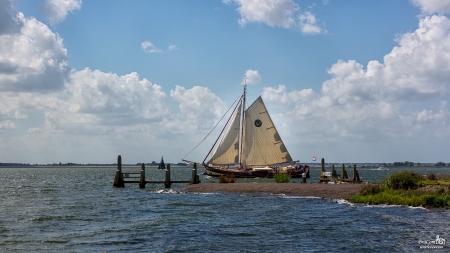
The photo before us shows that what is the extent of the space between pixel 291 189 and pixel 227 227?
15.7 metres

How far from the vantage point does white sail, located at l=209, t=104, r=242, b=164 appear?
65.8m

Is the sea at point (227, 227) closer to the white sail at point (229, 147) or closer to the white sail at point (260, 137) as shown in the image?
the white sail at point (229, 147)

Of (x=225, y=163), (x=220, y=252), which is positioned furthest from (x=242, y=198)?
(x=225, y=163)

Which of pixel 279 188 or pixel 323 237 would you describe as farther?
pixel 279 188

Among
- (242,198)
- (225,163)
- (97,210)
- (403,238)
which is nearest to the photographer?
(403,238)

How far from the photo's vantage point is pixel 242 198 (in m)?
34.0

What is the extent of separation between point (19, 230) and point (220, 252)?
35.0 ft

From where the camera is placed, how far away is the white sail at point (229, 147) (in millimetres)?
65750

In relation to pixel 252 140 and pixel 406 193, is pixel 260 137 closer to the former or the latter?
pixel 252 140

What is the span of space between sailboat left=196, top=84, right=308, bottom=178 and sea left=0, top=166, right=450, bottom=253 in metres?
33.5

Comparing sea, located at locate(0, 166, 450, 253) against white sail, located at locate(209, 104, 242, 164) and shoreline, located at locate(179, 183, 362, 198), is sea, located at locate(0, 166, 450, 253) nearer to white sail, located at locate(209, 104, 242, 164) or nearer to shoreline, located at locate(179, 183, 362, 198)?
shoreline, located at locate(179, 183, 362, 198)

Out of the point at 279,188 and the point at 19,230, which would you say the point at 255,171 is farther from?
the point at 19,230

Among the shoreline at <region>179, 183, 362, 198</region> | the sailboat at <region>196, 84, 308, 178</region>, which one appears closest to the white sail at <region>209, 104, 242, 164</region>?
the sailboat at <region>196, 84, 308, 178</region>

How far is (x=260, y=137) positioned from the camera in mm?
67062
